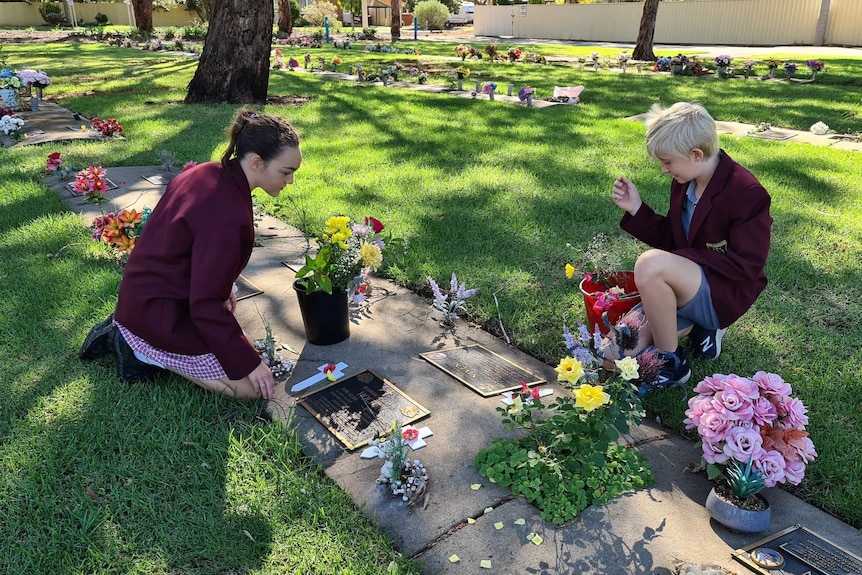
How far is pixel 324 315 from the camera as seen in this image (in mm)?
3047

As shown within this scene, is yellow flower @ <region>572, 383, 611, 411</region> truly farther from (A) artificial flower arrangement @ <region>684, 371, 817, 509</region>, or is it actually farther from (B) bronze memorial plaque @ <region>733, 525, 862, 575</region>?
(B) bronze memorial plaque @ <region>733, 525, 862, 575</region>

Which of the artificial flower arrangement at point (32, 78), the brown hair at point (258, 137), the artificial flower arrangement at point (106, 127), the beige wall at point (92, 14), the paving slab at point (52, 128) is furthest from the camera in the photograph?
the beige wall at point (92, 14)

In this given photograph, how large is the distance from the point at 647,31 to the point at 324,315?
1742 centimetres

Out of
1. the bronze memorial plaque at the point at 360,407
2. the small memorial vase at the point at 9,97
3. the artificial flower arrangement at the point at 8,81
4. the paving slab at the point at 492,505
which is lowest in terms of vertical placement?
the paving slab at the point at 492,505

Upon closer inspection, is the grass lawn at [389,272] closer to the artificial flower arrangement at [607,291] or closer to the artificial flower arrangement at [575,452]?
the artificial flower arrangement at [607,291]

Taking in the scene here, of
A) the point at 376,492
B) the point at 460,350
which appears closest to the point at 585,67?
the point at 460,350

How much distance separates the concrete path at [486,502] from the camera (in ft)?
6.18

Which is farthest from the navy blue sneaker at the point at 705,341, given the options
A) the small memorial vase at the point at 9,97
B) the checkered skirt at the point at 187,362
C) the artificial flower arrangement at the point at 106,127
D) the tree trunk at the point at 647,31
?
the tree trunk at the point at 647,31

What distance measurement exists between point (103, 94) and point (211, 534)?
10.9m

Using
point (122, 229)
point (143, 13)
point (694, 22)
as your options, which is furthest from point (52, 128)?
point (694, 22)

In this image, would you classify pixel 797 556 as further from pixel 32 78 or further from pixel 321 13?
pixel 321 13

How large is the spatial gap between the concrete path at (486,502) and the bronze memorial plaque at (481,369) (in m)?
0.05

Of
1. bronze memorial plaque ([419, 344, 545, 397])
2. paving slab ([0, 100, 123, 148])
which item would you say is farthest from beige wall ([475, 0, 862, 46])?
bronze memorial plaque ([419, 344, 545, 397])

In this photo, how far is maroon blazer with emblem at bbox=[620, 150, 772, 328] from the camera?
255 cm
